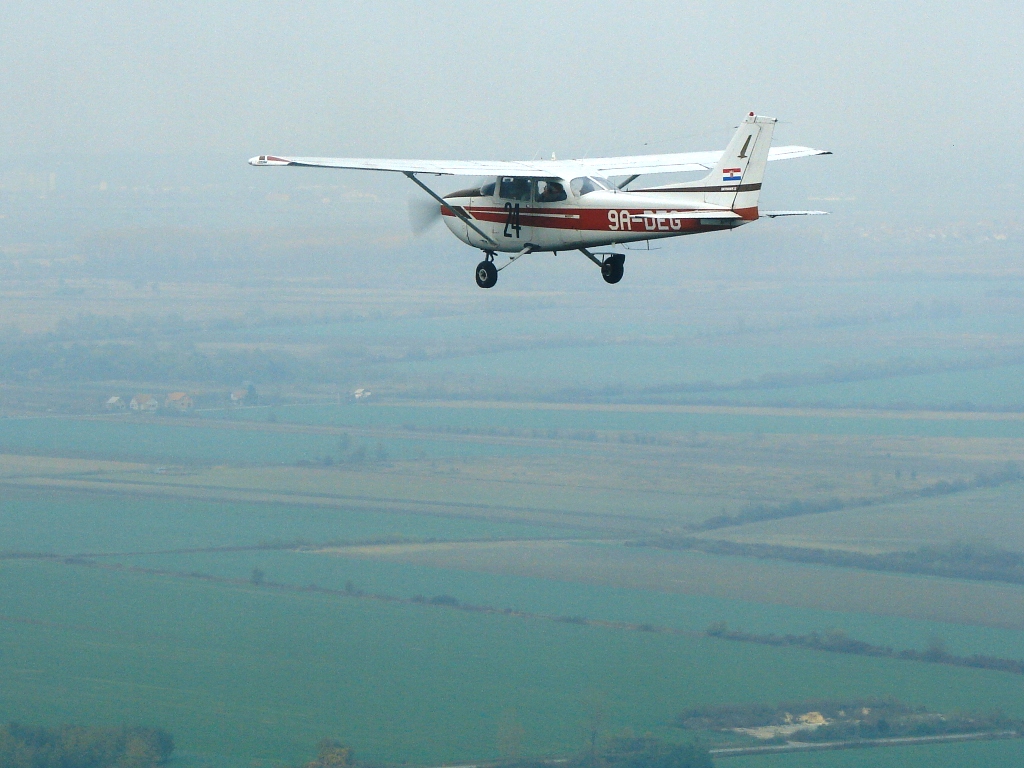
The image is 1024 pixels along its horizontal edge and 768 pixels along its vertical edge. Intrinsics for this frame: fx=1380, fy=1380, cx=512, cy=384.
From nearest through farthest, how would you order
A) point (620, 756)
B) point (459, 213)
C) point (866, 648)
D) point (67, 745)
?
1. point (459, 213)
2. point (620, 756)
3. point (67, 745)
4. point (866, 648)

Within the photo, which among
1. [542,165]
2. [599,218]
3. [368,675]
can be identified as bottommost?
[368,675]


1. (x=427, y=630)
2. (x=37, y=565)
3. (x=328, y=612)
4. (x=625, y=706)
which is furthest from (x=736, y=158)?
(x=37, y=565)

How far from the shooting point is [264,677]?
13738 cm

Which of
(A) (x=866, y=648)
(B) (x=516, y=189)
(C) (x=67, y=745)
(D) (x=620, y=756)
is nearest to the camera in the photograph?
(B) (x=516, y=189)

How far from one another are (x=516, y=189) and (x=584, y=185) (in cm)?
192

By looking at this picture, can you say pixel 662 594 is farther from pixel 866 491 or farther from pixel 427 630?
pixel 866 491

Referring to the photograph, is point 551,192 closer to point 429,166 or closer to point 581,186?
point 581,186

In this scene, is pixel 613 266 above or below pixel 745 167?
below

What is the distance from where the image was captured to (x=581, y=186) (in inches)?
1363

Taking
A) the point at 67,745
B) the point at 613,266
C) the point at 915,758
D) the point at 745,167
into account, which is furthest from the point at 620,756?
the point at 745,167

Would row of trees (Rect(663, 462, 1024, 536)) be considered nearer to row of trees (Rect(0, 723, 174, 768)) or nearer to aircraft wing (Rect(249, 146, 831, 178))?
row of trees (Rect(0, 723, 174, 768))

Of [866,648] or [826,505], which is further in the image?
[826,505]

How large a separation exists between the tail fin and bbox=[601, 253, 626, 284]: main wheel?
3928mm

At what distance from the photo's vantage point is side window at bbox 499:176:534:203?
35.3m
